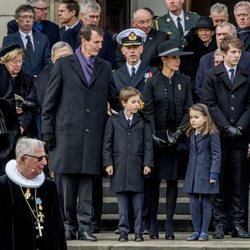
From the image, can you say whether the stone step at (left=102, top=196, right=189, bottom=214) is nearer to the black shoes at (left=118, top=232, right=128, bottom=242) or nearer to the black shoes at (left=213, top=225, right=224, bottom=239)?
the black shoes at (left=213, top=225, right=224, bottom=239)

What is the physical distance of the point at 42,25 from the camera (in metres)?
20.7

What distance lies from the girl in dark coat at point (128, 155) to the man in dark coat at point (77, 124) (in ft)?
0.57

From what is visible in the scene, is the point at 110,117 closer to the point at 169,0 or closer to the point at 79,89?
the point at 79,89

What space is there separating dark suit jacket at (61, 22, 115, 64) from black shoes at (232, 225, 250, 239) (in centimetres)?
320

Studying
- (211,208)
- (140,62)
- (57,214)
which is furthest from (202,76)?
(57,214)

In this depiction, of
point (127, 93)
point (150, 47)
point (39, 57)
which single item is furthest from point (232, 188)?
point (39, 57)

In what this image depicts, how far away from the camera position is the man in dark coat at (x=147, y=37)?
63.2 feet

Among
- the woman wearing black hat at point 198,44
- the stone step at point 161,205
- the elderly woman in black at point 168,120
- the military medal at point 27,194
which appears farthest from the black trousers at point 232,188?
the military medal at point 27,194

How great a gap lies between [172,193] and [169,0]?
372cm

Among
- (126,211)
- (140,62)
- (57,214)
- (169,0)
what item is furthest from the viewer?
(169,0)

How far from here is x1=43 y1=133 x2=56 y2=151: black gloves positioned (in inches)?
686

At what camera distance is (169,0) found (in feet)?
66.6

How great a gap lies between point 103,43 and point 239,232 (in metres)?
3.50

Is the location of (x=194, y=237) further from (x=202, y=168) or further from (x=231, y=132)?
(x=231, y=132)
